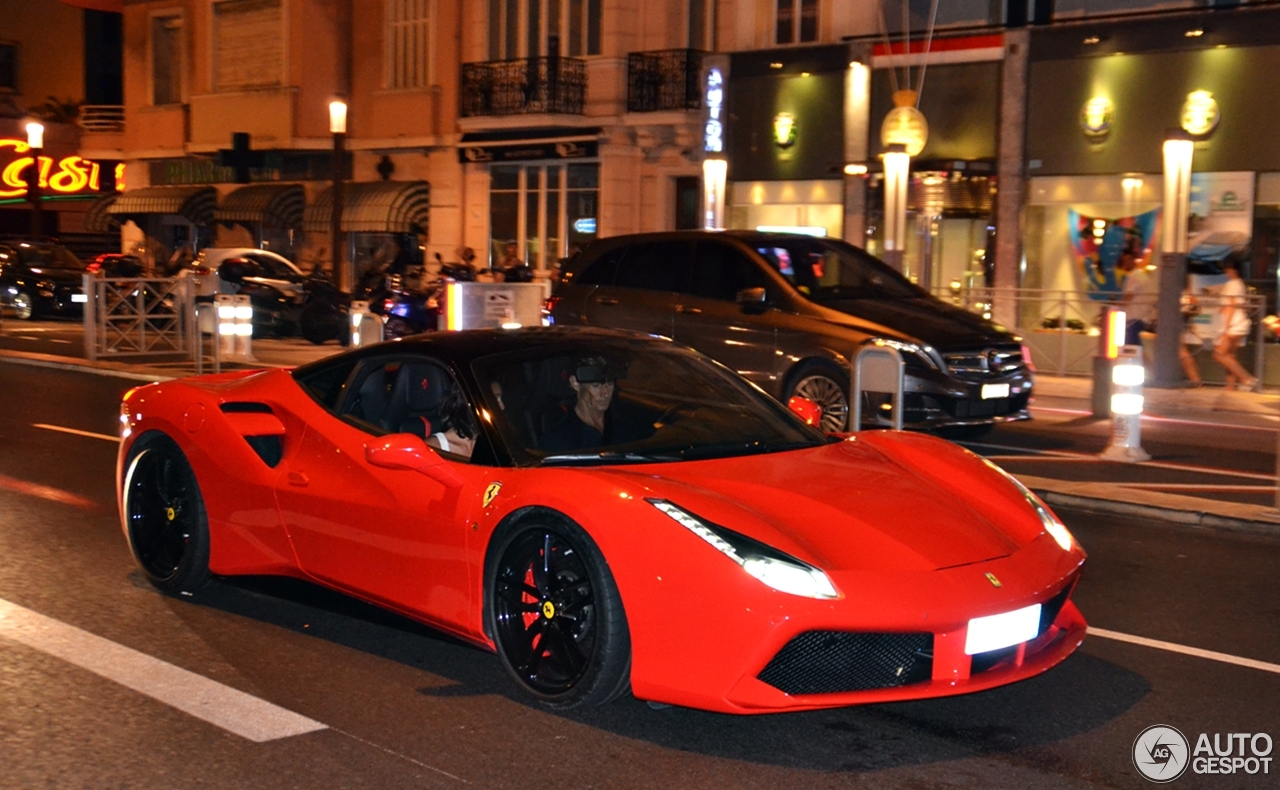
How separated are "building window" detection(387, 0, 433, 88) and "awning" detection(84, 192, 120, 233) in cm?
1144

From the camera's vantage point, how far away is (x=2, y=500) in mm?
9586

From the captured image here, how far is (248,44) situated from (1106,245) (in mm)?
22872

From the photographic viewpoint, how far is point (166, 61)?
40.6m

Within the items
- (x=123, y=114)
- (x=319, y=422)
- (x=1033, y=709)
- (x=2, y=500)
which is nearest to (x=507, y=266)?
(x=2, y=500)


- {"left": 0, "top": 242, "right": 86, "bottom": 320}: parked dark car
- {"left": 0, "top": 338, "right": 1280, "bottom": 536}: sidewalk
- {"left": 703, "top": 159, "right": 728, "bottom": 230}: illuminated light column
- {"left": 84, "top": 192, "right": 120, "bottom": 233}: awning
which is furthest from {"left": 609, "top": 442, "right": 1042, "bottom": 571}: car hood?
{"left": 84, "top": 192, "right": 120, "bottom": 233}: awning

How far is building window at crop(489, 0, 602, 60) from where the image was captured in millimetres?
30812

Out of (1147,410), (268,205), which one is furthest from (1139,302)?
(268,205)

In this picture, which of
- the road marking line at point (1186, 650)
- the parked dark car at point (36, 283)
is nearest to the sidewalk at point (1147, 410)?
the road marking line at point (1186, 650)

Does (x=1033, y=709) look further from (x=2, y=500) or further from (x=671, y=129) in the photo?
(x=671, y=129)

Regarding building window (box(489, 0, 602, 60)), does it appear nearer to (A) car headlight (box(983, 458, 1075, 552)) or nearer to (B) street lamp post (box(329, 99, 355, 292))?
(B) street lamp post (box(329, 99, 355, 292))

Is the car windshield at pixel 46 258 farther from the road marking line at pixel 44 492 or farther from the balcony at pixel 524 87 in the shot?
the road marking line at pixel 44 492

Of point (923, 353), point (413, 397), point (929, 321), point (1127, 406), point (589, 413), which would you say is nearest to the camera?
point (589, 413)

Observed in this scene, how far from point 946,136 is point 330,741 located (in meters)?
21.5

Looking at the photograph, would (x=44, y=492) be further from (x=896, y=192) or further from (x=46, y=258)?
(x=46, y=258)
